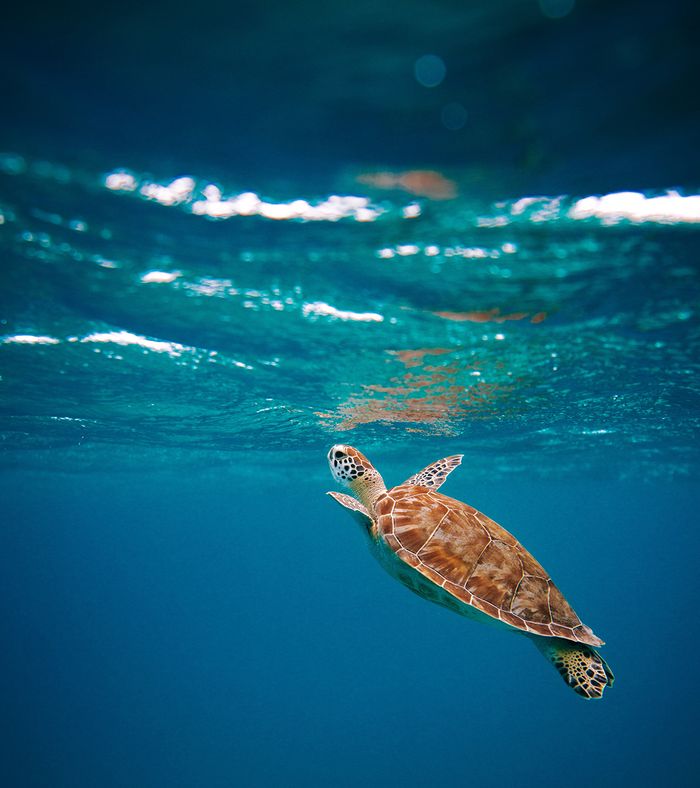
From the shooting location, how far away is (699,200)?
19.5 ft

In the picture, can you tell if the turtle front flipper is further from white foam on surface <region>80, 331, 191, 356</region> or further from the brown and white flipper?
white foam on surface <region>80, 331, 191, 356</region>

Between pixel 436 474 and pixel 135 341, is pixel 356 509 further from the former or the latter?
pixel 135 341

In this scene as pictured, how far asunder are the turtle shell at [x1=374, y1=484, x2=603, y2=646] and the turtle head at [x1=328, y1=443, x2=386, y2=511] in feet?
3.66

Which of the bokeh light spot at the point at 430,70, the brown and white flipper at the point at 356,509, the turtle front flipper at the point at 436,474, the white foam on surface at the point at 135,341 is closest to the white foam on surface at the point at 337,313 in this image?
the turtle front flipper at the point at 436,474

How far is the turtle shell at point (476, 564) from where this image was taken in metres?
5.79

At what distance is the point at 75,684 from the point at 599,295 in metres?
90.3

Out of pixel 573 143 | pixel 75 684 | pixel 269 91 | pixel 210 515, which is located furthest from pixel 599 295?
pixel 75 684

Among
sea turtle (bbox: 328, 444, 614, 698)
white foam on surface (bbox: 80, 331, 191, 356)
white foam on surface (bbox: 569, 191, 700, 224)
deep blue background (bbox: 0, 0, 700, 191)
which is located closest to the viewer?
deep blue background (bbox: 0, 0, 700, 191)

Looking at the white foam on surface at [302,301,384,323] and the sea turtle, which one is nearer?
the sea turtle

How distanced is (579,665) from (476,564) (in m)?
1.74

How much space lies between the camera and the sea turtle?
226 inches

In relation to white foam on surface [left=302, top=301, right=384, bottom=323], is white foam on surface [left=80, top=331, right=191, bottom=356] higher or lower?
lower

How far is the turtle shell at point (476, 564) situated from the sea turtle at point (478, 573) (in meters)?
0.01

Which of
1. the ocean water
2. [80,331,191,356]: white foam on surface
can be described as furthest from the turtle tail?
[80,331,191,356]: white foam on surface
